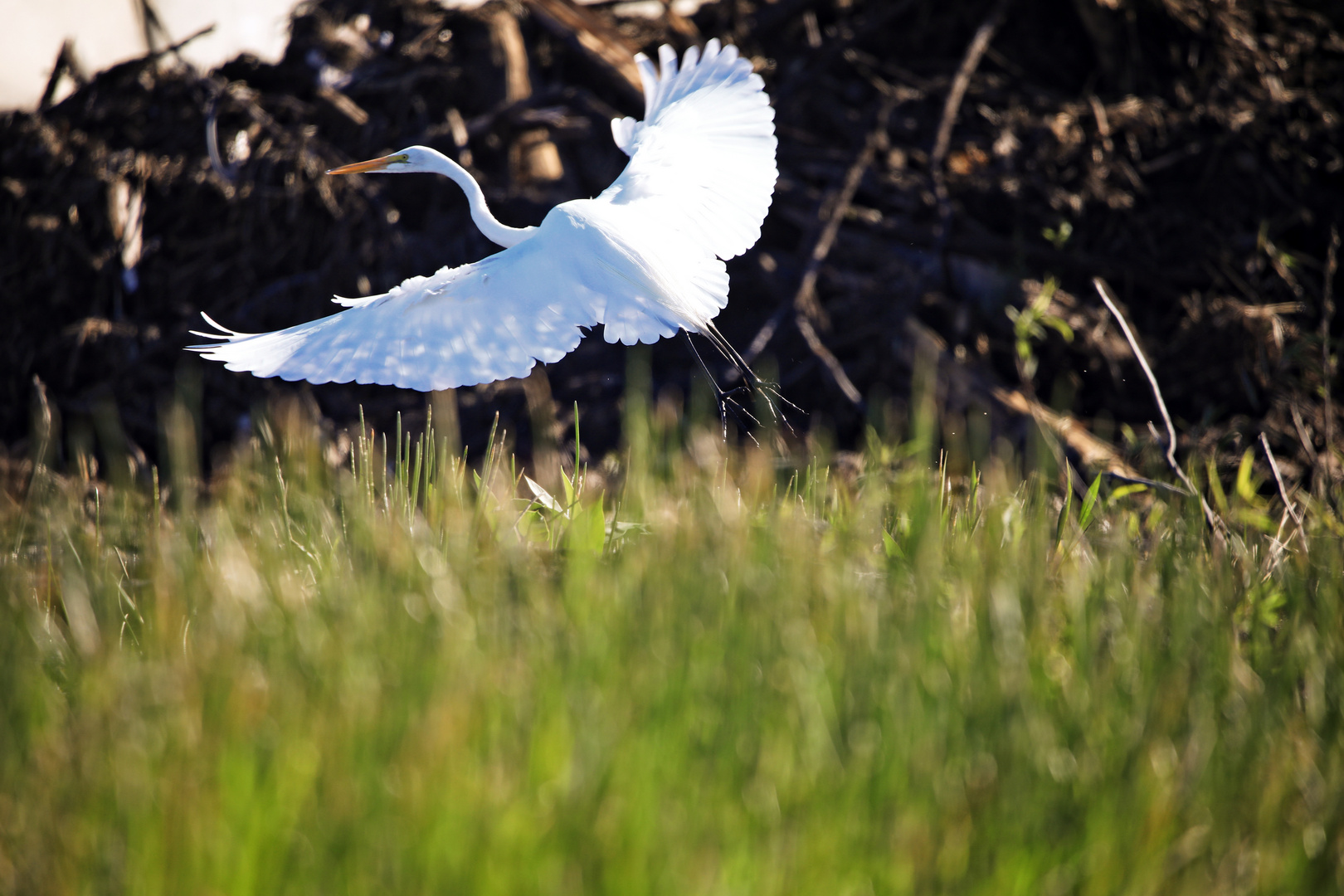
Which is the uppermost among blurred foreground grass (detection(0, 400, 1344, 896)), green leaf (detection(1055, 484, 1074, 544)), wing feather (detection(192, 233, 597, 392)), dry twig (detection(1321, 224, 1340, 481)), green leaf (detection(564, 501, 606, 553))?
A: wing feather (detection(192, 233, 597, 392))

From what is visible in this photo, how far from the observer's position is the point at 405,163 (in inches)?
122

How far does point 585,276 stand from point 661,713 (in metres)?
1.40

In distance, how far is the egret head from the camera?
3043 mm

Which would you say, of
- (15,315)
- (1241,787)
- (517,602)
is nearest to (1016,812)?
(1241,787)

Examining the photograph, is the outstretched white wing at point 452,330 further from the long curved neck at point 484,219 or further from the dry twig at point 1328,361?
the dry twig at point 1328,361

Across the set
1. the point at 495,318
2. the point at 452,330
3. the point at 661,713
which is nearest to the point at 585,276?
the point at 495,318

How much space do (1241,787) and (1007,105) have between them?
3.88m

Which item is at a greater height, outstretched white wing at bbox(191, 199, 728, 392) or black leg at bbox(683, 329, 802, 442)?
outstretched white wing at bbox(191, 199, 728, 392)

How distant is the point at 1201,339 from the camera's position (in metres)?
4.09

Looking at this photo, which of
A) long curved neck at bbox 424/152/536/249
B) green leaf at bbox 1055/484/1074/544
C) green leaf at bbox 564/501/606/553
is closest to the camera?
green leaf at bbox 564/501/606/553

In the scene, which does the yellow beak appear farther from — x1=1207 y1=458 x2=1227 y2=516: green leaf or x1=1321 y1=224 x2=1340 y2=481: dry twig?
x1=1321 y1=224 x2=1340 y2=481: dry twig

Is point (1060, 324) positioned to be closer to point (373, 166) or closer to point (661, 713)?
point (373, 166)

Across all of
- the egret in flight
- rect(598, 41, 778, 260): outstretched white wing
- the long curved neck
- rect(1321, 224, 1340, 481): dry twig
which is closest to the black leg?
the egret in flight

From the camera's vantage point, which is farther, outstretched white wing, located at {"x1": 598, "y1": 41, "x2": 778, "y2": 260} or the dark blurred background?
the dark blurred background
